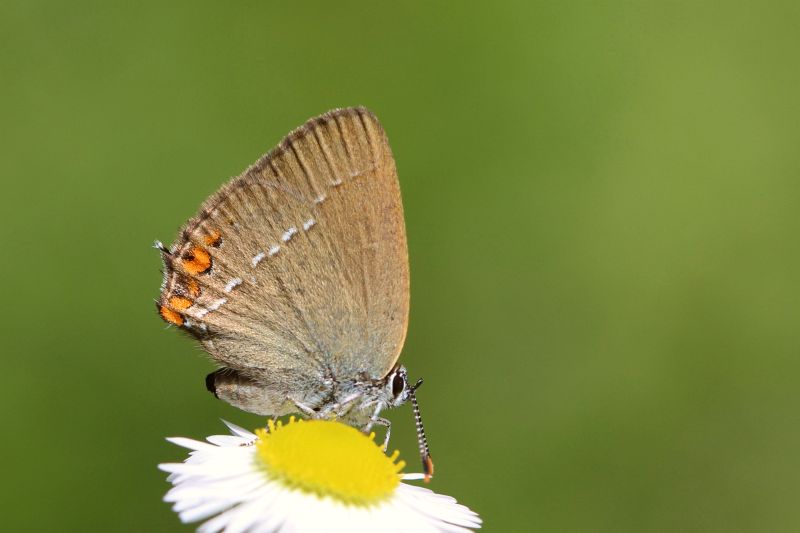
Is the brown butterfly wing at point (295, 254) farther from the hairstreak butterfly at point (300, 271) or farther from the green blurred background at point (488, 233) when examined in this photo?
the green blurred background at point (488, 233)

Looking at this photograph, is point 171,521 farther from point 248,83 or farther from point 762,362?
point 762,362

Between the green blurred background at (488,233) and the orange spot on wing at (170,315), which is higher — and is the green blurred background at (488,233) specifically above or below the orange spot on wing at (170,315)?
above

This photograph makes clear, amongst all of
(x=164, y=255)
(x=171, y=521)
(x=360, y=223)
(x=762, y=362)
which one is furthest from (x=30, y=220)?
(x=762, y=362)

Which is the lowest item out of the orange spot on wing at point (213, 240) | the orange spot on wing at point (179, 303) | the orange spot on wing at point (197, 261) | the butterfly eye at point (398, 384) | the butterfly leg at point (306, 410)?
the butterfly leg at point (306, 410)

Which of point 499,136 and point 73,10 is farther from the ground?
point 73,10

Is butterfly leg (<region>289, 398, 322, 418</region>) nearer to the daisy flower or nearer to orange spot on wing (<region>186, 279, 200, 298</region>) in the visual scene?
the daisy flower

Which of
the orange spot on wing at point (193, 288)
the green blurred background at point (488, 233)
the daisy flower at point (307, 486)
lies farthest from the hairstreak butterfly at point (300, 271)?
the green blurred background at point (488, 233)
